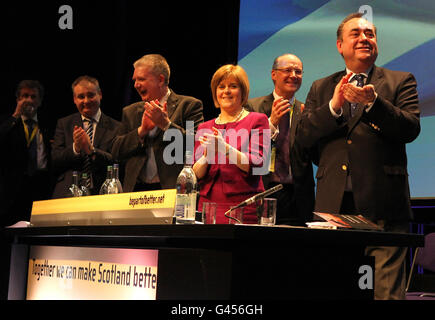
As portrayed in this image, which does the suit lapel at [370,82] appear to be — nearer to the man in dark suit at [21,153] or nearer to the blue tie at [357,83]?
the blue tie at [357,83]

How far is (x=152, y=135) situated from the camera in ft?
10.9

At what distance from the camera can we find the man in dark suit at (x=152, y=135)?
10.6ft

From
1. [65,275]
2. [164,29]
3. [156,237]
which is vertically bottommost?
[65,275]

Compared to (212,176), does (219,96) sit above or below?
above

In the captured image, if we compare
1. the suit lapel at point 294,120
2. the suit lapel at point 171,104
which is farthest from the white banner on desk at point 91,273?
the suit lapel at point 294,120

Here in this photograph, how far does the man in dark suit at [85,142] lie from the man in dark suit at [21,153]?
0.88 ft

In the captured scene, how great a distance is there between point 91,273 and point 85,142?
151cm

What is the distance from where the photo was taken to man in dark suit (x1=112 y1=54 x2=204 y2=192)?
3.22 metres

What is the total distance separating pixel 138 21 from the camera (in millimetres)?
5160

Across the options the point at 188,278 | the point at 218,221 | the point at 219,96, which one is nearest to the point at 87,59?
the point at 219,96

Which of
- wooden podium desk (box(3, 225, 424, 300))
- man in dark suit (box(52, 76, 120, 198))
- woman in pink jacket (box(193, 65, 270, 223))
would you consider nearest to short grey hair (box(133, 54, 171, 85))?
man in dark suit (box(52, 76, 120, 198))

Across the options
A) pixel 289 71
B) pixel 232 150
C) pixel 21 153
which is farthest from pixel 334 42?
pixel 21 153

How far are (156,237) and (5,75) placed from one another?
3457 mm
